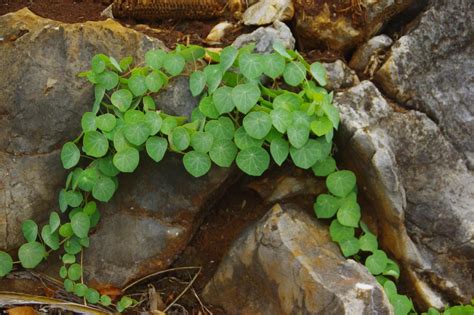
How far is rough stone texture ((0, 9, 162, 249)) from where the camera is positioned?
3.01 metres

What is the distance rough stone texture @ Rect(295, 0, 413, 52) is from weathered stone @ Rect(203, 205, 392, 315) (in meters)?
0.93

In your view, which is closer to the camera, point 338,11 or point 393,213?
point 393,213

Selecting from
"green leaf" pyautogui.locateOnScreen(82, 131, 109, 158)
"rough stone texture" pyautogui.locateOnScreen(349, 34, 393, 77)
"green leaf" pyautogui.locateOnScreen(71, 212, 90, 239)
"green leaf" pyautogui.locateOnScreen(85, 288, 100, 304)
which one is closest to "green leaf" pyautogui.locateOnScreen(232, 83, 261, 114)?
"green leaf" pyautogui.locateOnScreen(82, 131, 109, 158)

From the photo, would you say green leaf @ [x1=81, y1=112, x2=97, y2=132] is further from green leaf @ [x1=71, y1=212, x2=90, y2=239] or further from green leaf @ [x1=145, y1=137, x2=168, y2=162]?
green leaf @ [x1=71, y1=212, x2=90, y2=239]

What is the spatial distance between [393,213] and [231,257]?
783 mm

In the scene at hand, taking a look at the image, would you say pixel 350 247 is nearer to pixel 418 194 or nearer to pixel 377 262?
pixel 377 262

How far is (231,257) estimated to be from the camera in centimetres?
294

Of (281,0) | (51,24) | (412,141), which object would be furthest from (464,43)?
(51,24)

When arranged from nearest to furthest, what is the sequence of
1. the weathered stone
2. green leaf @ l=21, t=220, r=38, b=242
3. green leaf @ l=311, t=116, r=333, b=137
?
the weathered stone → green leaf @ l=311, t=116, r=333, b=137 → green leaf @ l=21, t=220, r=38, b=242

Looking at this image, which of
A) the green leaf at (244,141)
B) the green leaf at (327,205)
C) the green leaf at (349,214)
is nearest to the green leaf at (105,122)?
the green leaf at (244,141)

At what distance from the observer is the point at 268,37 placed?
3117 millimetres

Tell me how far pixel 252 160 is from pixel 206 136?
0.23 meters

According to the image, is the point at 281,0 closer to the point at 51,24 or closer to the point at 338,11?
the point at 338,11

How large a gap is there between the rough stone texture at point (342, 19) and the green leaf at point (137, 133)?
1.05 metres
